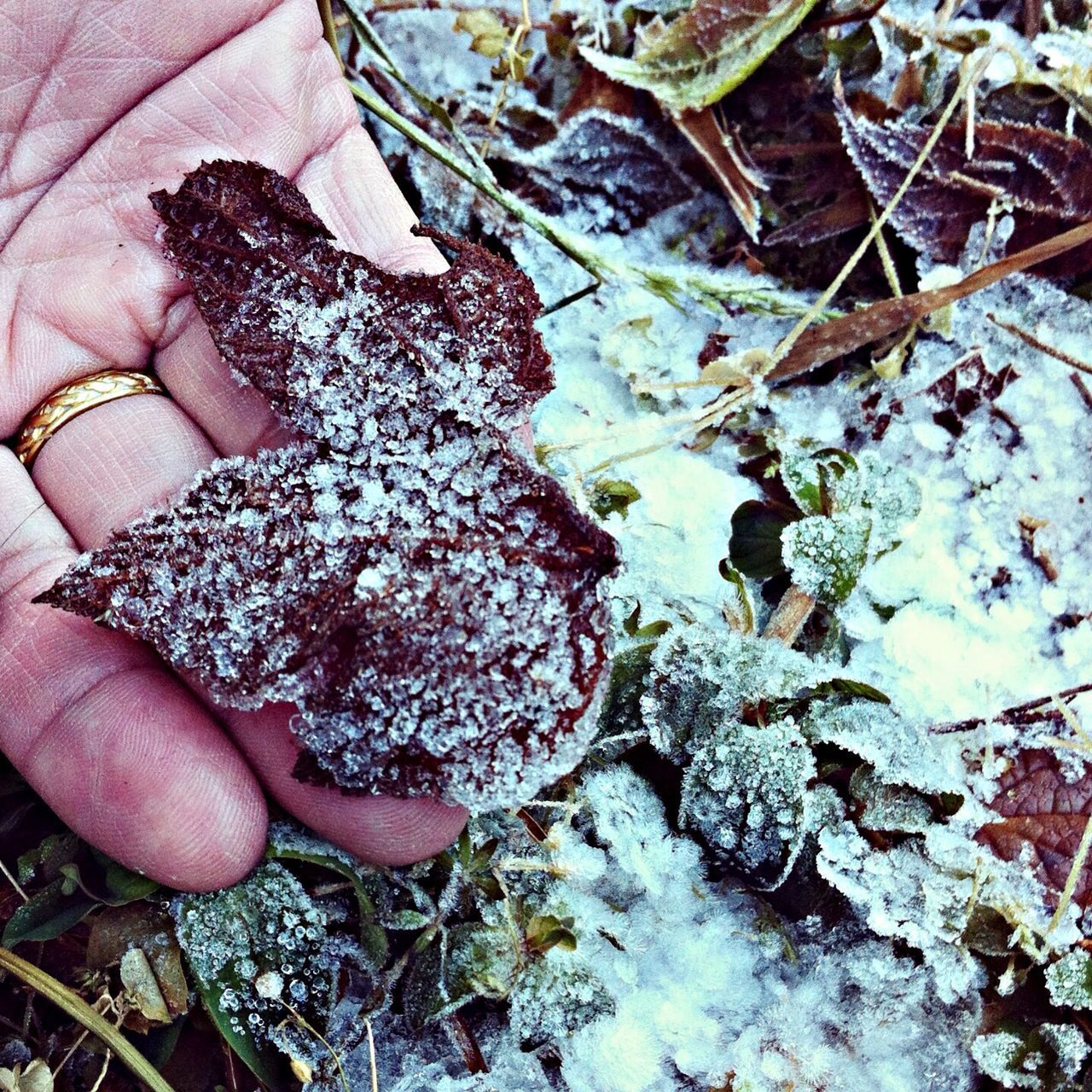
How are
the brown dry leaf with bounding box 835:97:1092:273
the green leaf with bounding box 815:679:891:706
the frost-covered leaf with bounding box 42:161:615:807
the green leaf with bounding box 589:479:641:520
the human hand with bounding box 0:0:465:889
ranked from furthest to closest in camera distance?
the brown dry leaf with bounding box 835:97:1092:273, the green leaf with bounding box 589:479:641:520, the green leaf with bounding box 815:679:891:706, the human hand with bounding box 0:0:465:889, the frost-covered leaf with bounding box 42:161:615:807

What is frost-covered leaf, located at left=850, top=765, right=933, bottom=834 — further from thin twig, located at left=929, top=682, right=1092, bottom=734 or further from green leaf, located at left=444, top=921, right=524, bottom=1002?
green leaf, located at left=444, top=921, right=524, bottom=1002

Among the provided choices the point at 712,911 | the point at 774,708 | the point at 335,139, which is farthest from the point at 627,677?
the point at 335,139

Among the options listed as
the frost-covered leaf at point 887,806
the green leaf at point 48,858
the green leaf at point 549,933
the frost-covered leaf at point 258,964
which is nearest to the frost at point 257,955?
the frost-covered leaf at point 258,964

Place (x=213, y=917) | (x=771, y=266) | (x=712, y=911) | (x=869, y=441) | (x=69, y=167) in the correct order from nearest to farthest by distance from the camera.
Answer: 1. (x=213, y=917)
2. (x=712, y=911)
3. (x=69, y=167)
4. (x=869, y=441)
5. (x=771, y=266)

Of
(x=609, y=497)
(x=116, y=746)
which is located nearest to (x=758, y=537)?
(x=609, y=497)

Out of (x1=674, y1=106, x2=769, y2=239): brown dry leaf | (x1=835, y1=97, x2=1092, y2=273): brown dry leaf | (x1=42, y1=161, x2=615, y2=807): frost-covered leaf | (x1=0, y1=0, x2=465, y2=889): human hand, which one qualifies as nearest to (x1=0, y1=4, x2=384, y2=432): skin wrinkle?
(x1=0, y1=0, x2=465, y2=889): human hand

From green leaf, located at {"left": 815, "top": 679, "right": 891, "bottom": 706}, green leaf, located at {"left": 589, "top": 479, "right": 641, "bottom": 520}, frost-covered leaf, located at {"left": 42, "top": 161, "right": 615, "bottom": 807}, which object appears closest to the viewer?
frost-covered leaf, located at {"left": 42, "top": 161, "right": 615, "bottom": 807}

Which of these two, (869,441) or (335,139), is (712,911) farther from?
(335,139)
